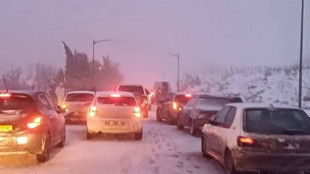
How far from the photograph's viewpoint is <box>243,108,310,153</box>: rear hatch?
34.6ft

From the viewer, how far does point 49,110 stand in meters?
14.5

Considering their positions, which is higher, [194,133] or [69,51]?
[69,51]

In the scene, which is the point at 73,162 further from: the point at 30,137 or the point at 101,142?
the point at 101,142

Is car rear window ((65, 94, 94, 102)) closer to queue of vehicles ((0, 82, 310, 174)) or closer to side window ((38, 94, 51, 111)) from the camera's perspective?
queue of vehicles ((0, 82, 310, 174))

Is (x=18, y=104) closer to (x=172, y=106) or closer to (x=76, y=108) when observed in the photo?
(x=76, y=108)

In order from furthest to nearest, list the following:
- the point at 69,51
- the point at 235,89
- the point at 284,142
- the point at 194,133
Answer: the point at 69,51
the point at 235,89
the point at 194,133
the point at 284,142

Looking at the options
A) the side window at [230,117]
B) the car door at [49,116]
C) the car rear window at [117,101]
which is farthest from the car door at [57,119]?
the side window at [230,117]

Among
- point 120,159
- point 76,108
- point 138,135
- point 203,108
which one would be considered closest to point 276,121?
point 120,159

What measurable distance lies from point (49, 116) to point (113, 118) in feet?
15.1

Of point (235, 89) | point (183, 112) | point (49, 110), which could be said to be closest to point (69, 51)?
point (235, 89)

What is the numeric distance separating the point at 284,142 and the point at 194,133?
34.1 feet

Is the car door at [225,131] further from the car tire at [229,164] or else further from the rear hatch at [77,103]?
the rear hatch at [77,103]

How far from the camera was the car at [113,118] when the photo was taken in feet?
60.2

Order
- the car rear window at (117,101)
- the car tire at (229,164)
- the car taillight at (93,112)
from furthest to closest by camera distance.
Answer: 1. the car rear window at (117,101)
2. the car taillight at (93,112)
3. the car tire at (229,164)
